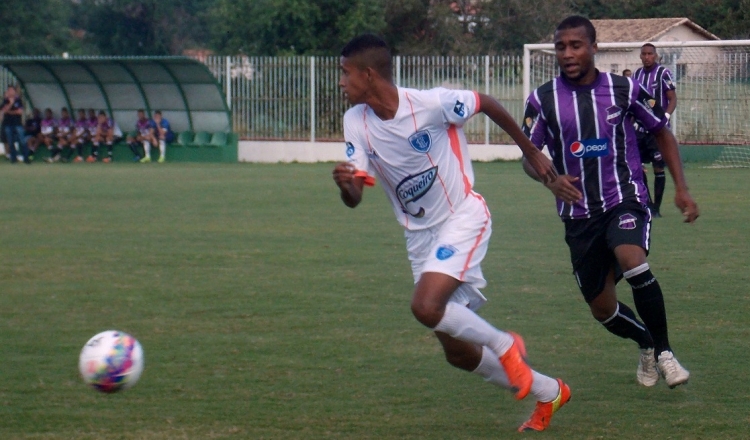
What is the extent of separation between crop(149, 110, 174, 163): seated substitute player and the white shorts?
79.8 feet

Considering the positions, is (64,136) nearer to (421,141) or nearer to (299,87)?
(299,87)

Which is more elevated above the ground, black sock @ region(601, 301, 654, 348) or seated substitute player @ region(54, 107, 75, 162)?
black sock @ region(601, 301, 654, 348)

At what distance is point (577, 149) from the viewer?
18.9ft

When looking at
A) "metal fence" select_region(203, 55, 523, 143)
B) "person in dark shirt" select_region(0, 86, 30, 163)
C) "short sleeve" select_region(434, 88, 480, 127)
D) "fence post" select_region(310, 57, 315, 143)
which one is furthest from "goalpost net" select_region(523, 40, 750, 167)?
"short sleeve" select_region(434, 88, 480, 127)

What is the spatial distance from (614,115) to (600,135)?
13 cm

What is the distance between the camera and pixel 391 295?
8406 mm

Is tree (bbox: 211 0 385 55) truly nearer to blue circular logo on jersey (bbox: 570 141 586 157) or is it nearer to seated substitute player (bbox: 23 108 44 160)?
seated substitute player (bbox: 23 108 44 160)

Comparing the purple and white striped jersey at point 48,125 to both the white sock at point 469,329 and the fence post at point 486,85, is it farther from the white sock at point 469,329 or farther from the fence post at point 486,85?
the white sock at point 469,329

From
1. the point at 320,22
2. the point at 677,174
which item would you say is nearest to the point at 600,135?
Answer: the point at 677,174

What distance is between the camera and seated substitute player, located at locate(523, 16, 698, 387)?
18.6ft

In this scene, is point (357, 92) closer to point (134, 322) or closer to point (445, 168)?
point (445, 168)

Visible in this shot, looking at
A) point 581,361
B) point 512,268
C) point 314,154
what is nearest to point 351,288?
point 512,268

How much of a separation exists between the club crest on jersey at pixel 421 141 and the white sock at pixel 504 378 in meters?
0.98

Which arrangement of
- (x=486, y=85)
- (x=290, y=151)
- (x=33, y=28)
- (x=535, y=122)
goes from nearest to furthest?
(x=535, y=122) → (x=486, y=85) → (x=290, y=151) → (x=33, y=28)
